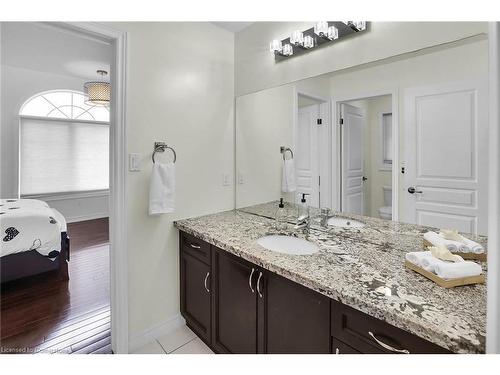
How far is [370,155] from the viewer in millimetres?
1489

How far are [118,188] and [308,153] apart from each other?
4.01 ft

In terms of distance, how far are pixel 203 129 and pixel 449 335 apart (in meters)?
1.82

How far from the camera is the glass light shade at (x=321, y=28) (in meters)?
1.57

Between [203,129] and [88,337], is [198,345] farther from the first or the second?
[203,129]

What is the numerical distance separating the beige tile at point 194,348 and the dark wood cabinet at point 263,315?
0.24 ft

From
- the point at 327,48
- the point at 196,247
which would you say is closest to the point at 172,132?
the point at 196,247

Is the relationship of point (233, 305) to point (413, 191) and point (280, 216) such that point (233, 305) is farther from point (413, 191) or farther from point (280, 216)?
point (413, 191)

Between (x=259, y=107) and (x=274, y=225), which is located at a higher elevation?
(x=259, y=107)

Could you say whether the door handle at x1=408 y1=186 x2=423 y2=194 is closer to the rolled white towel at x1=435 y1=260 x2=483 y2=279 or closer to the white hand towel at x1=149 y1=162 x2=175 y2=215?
the rolled white towel at x1=435 y1=260 x2=483 y2=279

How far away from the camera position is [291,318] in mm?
1161

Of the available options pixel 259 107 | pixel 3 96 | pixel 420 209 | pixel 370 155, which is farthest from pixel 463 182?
pixel 3 96

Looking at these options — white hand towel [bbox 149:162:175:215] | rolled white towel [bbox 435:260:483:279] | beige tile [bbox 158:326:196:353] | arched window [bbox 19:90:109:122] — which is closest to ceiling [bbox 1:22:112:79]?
arched window [bbox 19:90:109:122]

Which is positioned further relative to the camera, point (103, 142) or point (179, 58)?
point (103, 142)

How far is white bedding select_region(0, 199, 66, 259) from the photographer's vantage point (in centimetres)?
249
